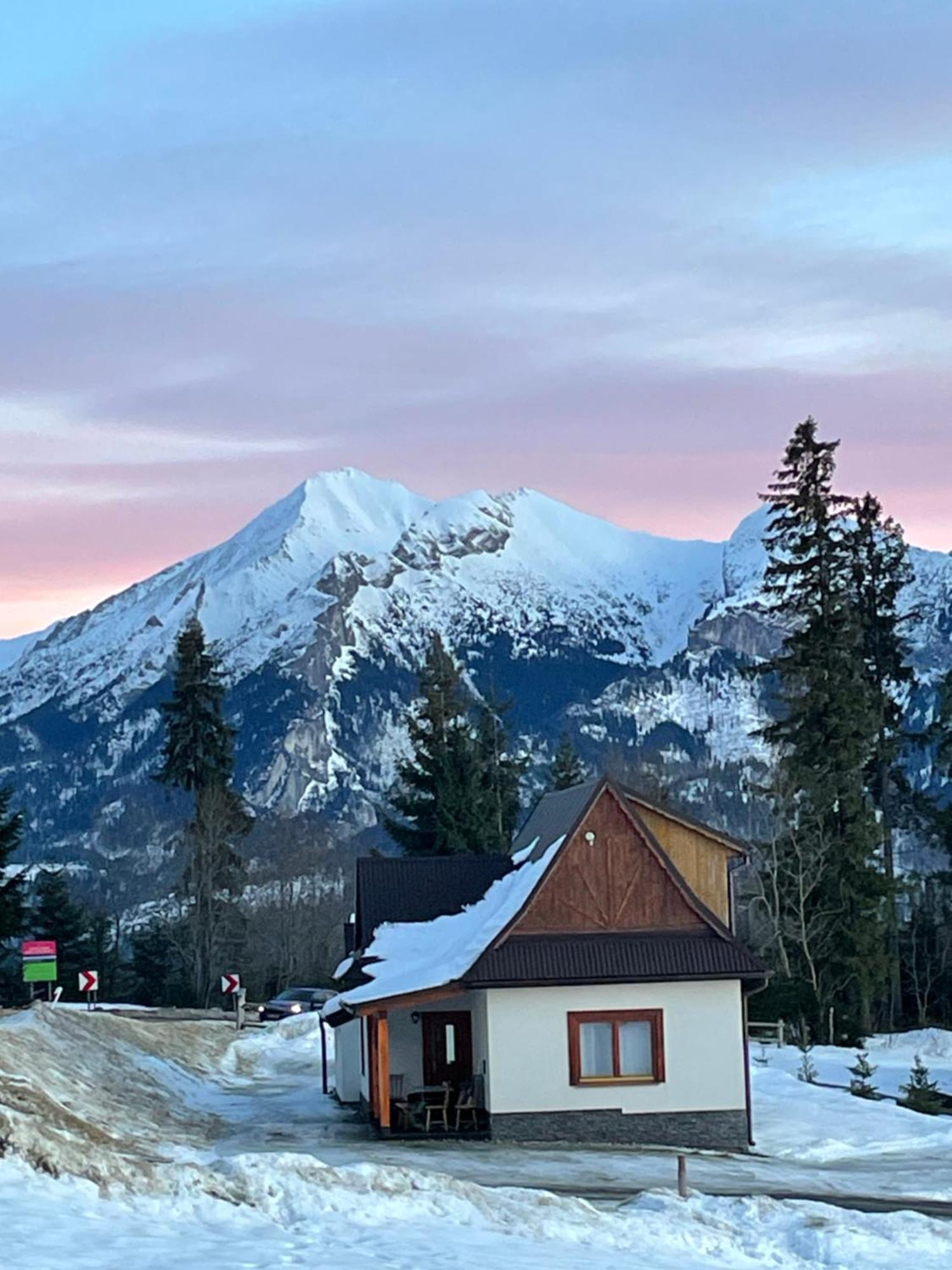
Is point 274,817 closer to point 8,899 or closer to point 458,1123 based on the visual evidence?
point 8,899

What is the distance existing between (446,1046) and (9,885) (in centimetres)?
2914

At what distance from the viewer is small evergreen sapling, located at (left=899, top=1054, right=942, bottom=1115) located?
38.2 meters

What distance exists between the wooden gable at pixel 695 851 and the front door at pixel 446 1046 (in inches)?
210

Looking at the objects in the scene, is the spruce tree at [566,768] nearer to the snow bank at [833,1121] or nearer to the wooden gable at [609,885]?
the snow bank at [833,1121]

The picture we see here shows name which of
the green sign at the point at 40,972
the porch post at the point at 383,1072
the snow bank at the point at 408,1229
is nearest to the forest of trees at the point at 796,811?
the green sign at the point at 40,972

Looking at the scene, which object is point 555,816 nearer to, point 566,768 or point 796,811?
point 796,811

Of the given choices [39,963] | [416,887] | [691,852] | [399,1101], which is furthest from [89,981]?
[691,852]

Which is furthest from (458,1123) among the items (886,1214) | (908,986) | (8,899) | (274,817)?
(274,817)

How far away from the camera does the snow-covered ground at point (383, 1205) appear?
17797 millimetres

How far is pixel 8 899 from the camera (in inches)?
2413

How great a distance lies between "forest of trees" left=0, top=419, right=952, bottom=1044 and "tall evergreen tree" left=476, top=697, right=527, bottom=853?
0.12 meters

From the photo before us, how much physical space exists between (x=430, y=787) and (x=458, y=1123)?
41398 mm

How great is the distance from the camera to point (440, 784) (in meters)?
74.1

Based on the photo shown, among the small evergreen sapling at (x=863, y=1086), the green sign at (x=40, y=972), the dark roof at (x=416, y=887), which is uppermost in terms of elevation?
the dark roof at (x=416, y=887)
